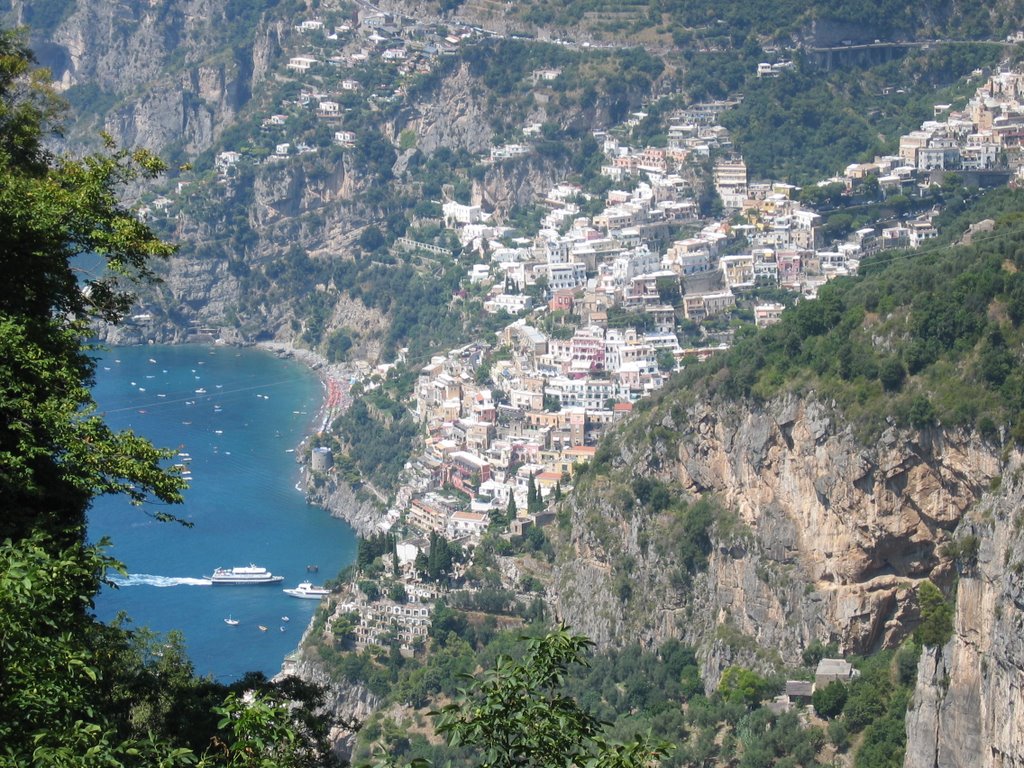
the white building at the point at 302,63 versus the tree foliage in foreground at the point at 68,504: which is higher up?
the white building at the point at 302,63

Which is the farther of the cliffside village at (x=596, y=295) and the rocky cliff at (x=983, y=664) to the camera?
the cliffside village at (x=596, y=295)

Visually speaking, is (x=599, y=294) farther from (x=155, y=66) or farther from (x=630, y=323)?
(x=155, y=66)

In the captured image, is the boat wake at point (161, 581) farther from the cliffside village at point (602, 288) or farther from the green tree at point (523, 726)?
the green tree at point (523, 726)

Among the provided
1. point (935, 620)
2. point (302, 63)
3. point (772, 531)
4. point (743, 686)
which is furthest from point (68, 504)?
point (302, 63)

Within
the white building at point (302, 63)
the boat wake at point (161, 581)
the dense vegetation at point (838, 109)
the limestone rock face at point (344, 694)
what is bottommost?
the limestone rock face at point (344, 694)

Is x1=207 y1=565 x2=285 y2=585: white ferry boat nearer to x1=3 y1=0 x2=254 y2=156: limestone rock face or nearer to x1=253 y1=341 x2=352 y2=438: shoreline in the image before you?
x1=253 y1=341 x2=352 y2=438: shoreline

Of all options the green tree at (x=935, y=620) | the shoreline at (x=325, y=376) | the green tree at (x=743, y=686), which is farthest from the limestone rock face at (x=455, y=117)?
the green tree at (x=935, y=620)

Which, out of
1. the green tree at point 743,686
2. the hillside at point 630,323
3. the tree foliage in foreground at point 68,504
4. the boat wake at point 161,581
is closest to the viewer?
the tree foliage in foreground at point 68,504
